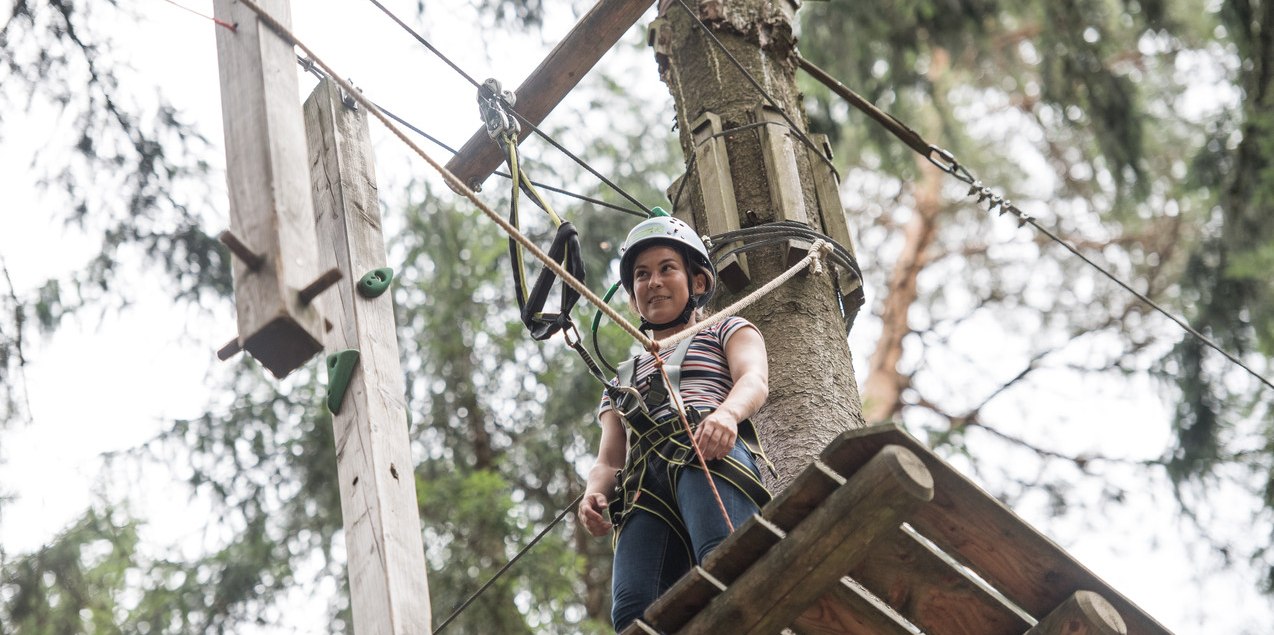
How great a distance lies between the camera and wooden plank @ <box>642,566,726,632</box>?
2.55 m

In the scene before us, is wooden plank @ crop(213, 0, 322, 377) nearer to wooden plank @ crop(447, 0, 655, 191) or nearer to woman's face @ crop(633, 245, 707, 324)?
woman's face @ crop(633, 245, 707, 324)

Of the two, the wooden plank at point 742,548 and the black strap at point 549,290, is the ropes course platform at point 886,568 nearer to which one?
the wooden plank at point 742,548

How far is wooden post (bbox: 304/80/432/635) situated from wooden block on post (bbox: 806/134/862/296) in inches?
61.8

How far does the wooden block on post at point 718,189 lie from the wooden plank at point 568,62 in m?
0.43

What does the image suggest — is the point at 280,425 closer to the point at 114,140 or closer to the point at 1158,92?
the point at 114,140

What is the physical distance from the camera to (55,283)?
7.23 metres

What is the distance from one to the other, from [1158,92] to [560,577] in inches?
345

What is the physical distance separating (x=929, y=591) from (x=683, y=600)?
1.79 ft

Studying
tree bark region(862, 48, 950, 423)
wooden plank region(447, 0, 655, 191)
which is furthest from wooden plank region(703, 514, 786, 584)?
tree bark region(862, 48, 950, 423)

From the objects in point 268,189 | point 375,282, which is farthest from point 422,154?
point 268,189

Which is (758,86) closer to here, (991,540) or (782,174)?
(782,174)

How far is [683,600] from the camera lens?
2.57 m


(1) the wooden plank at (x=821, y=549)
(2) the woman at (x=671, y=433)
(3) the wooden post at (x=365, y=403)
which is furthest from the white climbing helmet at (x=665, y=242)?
(1) the wooden plank at (x=821, y=549)

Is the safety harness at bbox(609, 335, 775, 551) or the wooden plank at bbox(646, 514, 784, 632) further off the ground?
the safety harness at bbox(609, 335, 775, 551)
